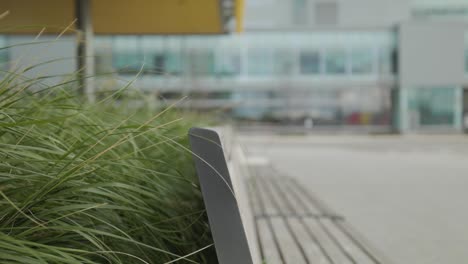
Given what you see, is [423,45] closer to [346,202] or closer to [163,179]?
[346,202]

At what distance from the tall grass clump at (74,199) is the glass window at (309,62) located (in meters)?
25.6

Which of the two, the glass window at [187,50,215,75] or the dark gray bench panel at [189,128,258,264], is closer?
the dark gray bench panel at [189,128,258,264]

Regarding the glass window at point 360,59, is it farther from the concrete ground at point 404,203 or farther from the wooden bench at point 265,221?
the wooden bench at point 265,221

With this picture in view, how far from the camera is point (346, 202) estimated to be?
5.47m

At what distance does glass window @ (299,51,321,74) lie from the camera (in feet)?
88.4

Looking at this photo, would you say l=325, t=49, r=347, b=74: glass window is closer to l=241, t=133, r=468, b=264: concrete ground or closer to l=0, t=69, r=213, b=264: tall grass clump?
l=241, t=133, r=468, b=264: concrete ground

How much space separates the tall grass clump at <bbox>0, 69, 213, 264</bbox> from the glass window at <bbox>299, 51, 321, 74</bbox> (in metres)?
25.6

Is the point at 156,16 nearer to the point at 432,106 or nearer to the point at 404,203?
the point at 404,203

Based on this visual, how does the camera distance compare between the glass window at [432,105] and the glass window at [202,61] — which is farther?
the glass window at [432,105]

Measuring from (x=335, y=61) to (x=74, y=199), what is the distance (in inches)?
1032

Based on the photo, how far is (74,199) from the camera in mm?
1423

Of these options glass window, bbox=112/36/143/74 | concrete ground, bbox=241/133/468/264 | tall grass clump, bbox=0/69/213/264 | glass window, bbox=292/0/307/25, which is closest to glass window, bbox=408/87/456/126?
glass window, bbox=292/0/307/25

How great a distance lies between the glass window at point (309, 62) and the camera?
26.9 m

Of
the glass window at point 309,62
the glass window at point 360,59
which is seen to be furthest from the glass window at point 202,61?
the glass window at point 360,59
